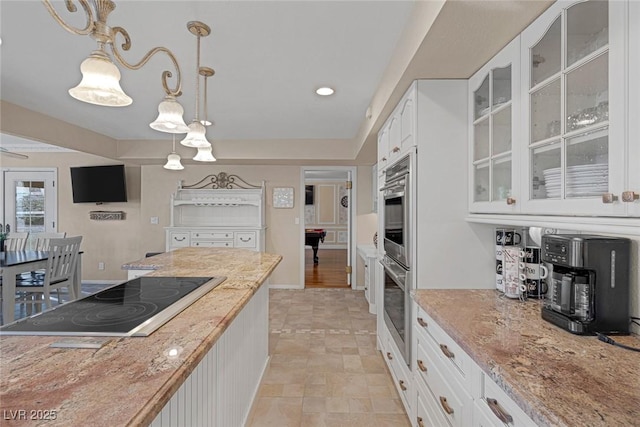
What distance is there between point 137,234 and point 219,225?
5.42 feet

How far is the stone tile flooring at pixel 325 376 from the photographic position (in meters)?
2.14

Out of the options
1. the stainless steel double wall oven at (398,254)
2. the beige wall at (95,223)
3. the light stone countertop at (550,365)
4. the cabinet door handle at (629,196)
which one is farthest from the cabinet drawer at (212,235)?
the cabinet door handle at (629,196)

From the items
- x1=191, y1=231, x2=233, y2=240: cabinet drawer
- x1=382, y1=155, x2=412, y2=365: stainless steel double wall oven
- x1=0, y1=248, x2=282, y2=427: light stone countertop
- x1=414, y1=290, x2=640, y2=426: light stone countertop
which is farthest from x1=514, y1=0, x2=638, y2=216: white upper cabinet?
x1=191, y1=231, x2=233, y2=240: cabinet drawer

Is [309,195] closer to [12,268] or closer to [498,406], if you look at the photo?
[12,268]

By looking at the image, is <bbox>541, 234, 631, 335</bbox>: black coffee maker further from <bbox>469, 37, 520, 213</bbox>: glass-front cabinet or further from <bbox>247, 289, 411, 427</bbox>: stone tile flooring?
<bbox>247, 289, 411, 427</bbox>: stone tile flooring

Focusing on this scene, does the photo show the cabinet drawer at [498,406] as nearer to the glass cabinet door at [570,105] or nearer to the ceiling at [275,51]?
the glass cabinet door at [570,105]

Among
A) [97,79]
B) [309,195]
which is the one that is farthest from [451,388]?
[309,195]

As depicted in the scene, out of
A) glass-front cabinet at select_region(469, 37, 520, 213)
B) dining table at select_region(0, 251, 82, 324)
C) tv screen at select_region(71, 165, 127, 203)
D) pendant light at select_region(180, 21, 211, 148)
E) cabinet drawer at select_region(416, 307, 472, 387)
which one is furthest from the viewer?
tv screen at select_region(71, 165, 127, 203)

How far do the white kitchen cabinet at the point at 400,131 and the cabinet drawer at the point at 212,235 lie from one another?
3.13 meters

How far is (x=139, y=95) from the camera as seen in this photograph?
3059mm

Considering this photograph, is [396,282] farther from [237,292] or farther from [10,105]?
[10,105]

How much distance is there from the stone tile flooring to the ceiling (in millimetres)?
2156

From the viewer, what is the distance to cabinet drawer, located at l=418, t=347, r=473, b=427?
121 cm

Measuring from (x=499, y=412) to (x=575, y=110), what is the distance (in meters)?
1.04
